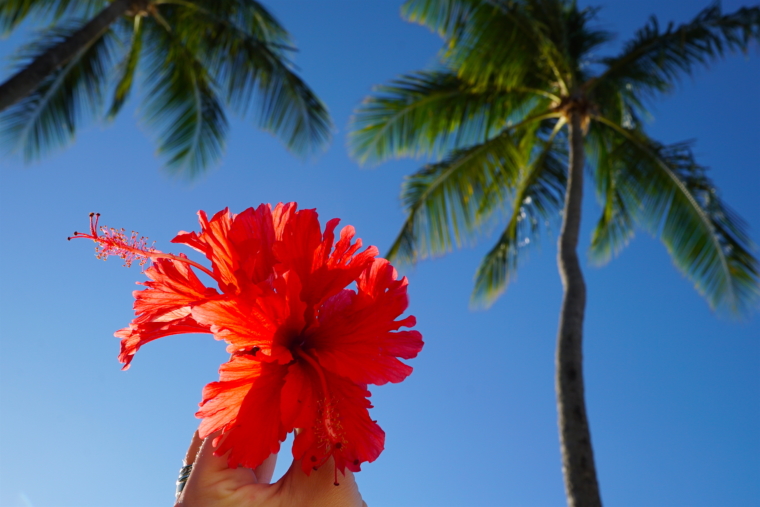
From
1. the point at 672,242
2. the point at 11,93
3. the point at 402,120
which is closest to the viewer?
the point at 11,93

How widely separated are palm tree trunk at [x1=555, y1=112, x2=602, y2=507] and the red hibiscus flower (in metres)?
3.36

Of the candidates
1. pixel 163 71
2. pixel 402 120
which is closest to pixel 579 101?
pixel 402 120

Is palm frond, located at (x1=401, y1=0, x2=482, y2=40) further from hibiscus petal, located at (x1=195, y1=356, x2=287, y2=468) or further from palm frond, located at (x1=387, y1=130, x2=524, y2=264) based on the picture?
hibiscus petal, located at (x1=195, y1=356, x2=287, y2=468)

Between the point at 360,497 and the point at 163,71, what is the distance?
6774 millimetres

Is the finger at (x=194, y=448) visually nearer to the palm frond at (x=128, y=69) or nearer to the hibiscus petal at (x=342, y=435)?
the hibiscus petal at (x=342, y=435)

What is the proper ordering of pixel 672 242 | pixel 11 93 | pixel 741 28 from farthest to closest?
pixel 672 242 < pixel 741 28 < pixel 11 93

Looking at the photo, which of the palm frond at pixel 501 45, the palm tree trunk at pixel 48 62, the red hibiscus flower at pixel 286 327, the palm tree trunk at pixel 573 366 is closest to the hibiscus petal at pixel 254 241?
the red hibiscus flower at pixel 286 327

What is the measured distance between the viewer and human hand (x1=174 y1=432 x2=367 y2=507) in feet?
2.92

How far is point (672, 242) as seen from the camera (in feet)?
20.4

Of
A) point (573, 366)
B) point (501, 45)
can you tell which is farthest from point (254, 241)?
point (501, 45)

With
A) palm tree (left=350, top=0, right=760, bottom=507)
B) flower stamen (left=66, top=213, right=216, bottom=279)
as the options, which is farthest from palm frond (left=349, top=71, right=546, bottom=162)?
flower stamen (left=66, top=213, right=216, bottom=279)

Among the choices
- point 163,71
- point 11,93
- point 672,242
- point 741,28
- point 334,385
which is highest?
point 163,71

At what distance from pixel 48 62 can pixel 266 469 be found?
506 cm

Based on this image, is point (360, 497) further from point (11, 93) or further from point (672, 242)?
point (672, 242)
